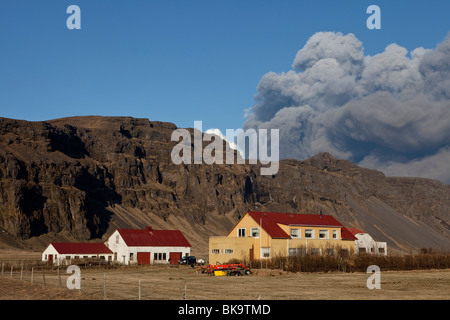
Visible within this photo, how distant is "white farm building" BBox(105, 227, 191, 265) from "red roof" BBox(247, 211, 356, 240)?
23923 mm

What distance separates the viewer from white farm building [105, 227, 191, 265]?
4131 inches

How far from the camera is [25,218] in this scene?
180 meters

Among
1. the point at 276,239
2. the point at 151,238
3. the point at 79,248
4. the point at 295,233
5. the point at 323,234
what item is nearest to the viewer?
the point at 276,239

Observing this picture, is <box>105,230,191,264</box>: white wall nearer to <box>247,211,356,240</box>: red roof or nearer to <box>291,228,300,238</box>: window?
<box>247,211,356,240</box>: red roof

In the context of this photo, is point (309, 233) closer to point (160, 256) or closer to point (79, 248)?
point (160, 256)

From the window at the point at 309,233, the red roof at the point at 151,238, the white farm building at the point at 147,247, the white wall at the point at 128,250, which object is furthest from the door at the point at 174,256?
the window at the point at 309,233

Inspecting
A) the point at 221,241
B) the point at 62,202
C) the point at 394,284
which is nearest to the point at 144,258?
the point at 221,241

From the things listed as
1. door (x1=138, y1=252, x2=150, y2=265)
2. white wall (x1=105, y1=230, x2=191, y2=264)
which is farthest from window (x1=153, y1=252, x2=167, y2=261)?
door (x1=138, y1=252, x2=150, y2=265)

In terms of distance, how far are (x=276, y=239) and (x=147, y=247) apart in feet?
102

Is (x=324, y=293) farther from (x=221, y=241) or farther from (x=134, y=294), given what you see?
(x=221, y=241)

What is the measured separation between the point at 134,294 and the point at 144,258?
6707cm

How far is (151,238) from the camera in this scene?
10912 cm

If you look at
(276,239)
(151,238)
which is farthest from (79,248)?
(276,239)
